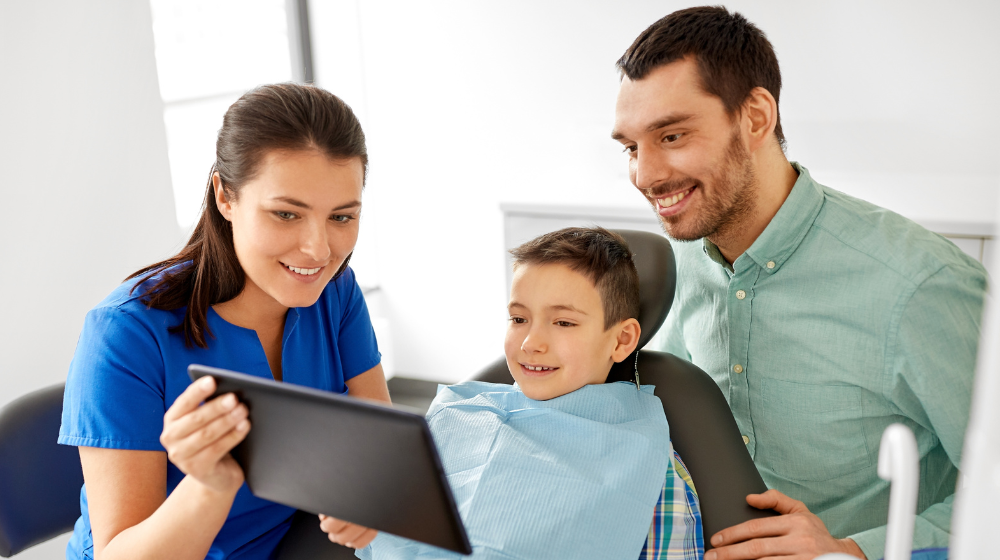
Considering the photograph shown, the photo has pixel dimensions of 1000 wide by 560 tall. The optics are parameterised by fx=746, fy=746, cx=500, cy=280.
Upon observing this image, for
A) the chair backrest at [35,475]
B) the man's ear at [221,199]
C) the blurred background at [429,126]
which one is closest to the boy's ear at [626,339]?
the man's ear at [221,199]

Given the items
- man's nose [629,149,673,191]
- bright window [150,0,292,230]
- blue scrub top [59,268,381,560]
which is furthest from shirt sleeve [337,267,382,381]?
bright window [150,0,292,230]

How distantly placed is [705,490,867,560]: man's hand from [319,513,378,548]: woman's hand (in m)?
0.53

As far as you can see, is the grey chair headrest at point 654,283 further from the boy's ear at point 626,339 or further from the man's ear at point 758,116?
the man's ear at point 758,116

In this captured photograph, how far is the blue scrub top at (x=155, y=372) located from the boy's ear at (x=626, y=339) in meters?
0.56

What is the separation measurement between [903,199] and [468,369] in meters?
1.94

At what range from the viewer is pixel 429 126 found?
3297 mm

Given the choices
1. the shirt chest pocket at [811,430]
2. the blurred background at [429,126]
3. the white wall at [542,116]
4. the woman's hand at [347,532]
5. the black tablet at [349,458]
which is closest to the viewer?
the black tablet at [349,458]

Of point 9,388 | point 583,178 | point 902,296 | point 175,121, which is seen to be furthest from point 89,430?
point 583,178

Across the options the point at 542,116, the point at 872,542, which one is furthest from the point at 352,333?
the point at 542,116

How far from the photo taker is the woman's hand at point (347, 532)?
1.03 metres

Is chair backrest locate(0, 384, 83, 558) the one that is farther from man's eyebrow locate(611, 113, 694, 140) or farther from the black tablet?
man's eyebrow locate(611, 113, 694, 140)

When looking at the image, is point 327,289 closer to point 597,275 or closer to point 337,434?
point 597,275

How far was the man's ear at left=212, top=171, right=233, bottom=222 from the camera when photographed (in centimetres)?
128

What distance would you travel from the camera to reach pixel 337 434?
2.74ft
